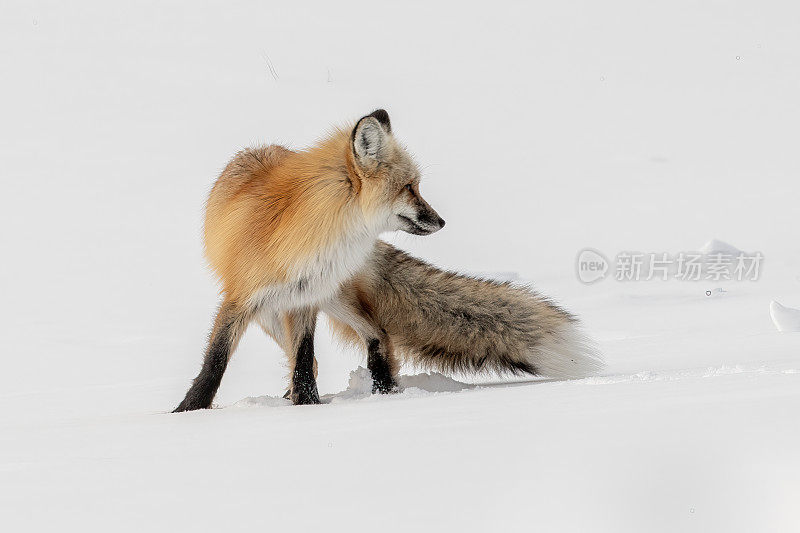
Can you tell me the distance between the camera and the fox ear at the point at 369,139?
14.9 feet

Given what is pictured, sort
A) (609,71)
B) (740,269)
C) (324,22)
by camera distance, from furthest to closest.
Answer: (324,22) → (609,71) → (740,269)

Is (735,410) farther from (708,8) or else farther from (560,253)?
(708,8)

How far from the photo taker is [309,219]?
4.57 meters

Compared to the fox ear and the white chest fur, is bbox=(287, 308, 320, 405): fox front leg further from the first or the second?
the fox ear

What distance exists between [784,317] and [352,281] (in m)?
2.71

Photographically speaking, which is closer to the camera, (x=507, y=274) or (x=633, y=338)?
(x=633, y=338)

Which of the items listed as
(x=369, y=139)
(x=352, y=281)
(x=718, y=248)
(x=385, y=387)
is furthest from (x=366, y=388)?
(x=718, y=248)

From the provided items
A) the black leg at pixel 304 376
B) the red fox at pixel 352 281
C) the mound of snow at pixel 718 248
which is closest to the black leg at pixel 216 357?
the red fox at pixel 352 281

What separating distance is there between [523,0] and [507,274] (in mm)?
7332

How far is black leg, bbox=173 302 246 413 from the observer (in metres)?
4.69

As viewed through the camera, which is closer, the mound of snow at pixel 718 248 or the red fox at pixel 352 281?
the red fox at pixel 352 281

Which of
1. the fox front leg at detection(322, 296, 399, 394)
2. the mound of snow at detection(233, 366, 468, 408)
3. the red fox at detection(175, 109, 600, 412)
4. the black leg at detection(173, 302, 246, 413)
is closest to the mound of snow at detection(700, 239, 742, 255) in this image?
the red fox at detection(175, 109, 600, 412)

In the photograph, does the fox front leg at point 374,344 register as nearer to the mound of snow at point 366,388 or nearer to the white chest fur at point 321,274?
Result: the mound of snow at point 366,388

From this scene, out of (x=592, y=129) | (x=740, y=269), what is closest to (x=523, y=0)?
(x=592, y=129)
